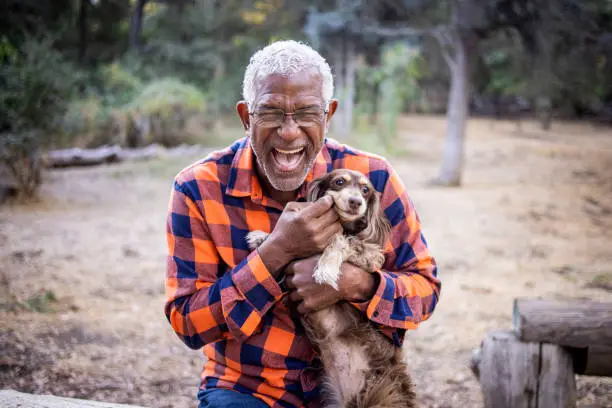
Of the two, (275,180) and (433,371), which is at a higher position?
(275,180)

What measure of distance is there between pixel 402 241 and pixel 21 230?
21.5 ft

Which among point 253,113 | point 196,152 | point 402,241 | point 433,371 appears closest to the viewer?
point 253,113

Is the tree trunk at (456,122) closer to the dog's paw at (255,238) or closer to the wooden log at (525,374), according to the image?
the wooden log at (525,374)

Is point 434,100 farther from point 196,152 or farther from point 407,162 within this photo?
point 196,152

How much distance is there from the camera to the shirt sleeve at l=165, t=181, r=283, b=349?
6.61ft

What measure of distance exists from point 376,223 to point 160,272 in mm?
4384

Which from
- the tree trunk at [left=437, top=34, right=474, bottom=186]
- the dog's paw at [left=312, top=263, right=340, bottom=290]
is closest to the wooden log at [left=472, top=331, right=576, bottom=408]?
the dog's paw at [left=312, top=263, right=340, bottom=290]

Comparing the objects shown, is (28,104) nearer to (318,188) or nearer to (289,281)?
(318,188)

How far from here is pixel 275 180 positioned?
215cm

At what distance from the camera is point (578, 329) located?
2.96 m

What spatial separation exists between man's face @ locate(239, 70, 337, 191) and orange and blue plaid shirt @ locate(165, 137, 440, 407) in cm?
14

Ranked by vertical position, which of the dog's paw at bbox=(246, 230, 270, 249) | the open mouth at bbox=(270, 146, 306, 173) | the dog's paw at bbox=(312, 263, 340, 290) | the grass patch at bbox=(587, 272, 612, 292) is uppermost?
the open mouth at bbox=(270, 146, 306, 173)

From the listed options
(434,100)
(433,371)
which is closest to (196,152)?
(433,371)

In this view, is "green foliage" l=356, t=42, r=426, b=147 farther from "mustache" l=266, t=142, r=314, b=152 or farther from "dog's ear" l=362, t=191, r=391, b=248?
"mustache" l=266, t=142, r=314, b=152
